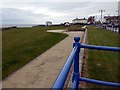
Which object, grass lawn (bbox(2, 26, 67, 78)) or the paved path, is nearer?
the paved path

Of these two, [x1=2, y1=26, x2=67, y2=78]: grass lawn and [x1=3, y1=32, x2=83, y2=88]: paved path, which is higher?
[x1=2, y1=26, x2=67, y2=78]: grass lawn

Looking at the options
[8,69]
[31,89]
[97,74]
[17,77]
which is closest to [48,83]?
[31,89]

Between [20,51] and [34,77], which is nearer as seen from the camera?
[34,77]

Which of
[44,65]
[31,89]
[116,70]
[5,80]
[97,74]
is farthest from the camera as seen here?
[44,65]

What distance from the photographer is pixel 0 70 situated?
8.70m

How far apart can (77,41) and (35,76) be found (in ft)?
12.5

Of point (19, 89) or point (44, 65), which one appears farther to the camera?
point (44, 65)

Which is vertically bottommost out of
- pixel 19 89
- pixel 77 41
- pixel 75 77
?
pixel 19 89

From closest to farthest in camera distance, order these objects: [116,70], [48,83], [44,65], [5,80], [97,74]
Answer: [48,83] → [5,80] → [97,74] → [116,70] → [44,65]

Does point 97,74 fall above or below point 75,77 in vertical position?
below

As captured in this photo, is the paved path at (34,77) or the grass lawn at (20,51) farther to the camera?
the grass lawn at (20,51)

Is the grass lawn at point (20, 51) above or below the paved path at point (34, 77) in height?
above

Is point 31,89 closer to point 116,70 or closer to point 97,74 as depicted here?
point 97,74

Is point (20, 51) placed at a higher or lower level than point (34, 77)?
higher
